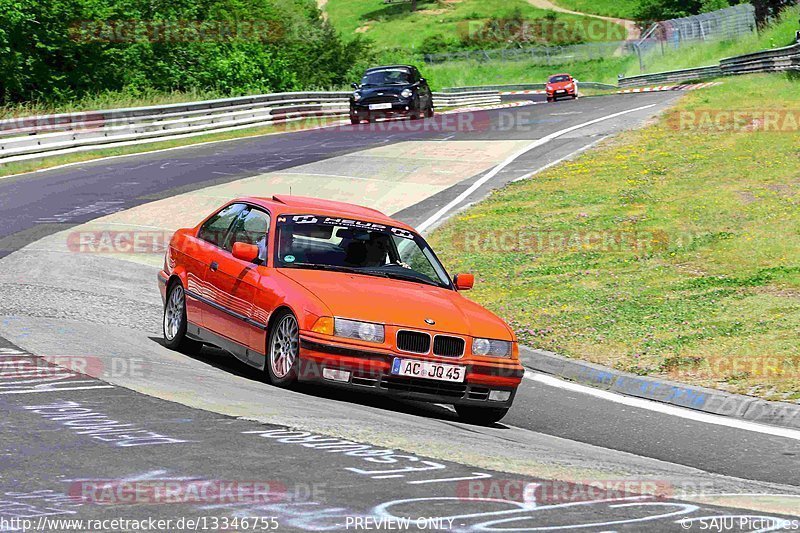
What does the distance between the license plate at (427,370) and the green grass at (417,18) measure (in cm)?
11071

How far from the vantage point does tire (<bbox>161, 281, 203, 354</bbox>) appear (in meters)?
10.8

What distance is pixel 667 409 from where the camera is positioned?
32.2ft

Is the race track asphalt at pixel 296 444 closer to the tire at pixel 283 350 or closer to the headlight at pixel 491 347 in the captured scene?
the tire at pixel 283 350

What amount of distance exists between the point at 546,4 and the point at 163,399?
13738cm

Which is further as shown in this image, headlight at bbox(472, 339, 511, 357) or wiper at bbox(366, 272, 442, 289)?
wiper at bbox(366, 272, 442, 289)

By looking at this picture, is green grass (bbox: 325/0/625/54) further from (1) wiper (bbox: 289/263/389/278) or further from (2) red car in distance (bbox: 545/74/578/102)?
(1) wiper (bbox: 289/263/389/278)

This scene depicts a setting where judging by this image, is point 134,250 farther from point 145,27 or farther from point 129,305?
point 145,27

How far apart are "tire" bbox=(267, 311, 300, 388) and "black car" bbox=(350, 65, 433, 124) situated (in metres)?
29.6

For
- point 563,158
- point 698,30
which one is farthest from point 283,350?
point 698,30

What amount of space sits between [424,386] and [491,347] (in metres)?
0.65

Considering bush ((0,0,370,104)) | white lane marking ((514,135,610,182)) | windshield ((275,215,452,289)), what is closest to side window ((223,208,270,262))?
windshield ((275,215,452,289))

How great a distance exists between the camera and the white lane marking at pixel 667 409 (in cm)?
891

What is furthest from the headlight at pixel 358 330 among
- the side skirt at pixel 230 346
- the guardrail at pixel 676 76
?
the guardrail at pixel 676 76

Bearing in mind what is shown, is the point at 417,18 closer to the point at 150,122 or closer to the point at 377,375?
the point at 150,122
